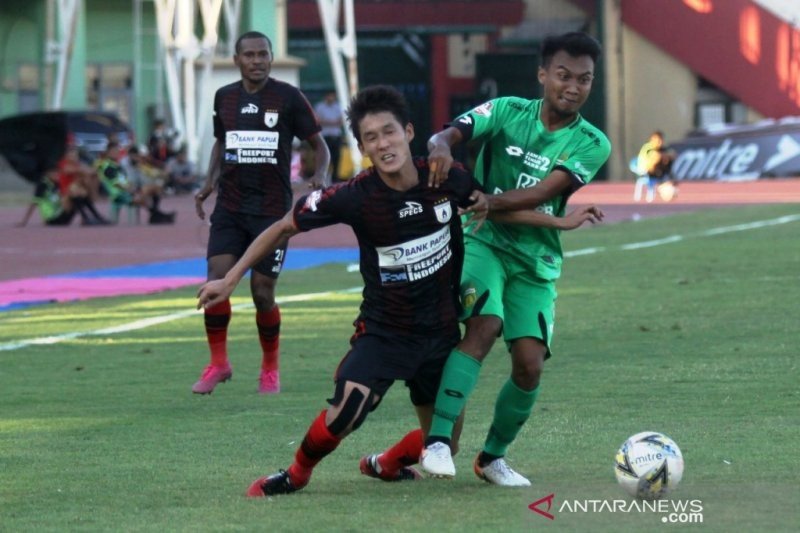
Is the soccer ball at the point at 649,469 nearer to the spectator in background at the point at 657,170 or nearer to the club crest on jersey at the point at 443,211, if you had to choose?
the club crest on jersey at the point at 443,211

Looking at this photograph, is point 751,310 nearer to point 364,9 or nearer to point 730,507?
point 730,507

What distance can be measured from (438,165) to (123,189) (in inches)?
964

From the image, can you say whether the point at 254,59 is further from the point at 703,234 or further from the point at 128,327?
the point at 703,234

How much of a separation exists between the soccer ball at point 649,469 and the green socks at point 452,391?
682 mm

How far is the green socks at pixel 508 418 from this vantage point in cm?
700

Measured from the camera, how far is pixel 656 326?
1335cm

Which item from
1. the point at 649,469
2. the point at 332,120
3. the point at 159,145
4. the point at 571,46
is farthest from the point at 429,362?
the point at 332,120

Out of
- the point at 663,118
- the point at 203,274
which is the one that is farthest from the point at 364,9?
the point at 203,274

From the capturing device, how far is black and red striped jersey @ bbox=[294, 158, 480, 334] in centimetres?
675

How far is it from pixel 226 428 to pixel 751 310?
21.9 ft

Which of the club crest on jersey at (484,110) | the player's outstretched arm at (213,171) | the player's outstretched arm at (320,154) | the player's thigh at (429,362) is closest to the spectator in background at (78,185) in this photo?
the player's outstretched arm at (213,171)

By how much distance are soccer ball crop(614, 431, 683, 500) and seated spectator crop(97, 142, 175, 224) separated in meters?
24.6

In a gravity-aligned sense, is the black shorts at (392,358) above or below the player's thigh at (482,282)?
below

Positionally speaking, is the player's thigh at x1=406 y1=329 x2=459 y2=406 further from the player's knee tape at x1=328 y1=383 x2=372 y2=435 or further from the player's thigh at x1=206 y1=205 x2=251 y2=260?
the player's thigh at x1=206 y1=205 x2=251 y2=260
